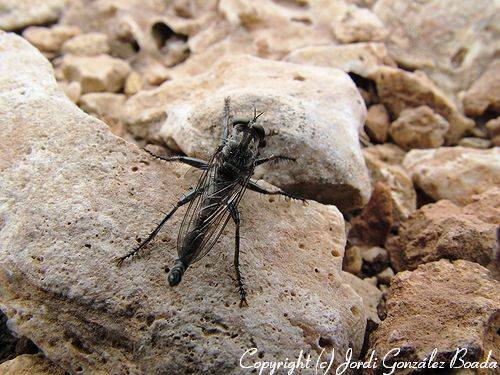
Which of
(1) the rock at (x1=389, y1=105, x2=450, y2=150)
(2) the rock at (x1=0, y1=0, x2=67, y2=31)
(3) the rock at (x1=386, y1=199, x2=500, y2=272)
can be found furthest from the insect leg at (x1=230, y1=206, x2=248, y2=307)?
(2) the rock at (x1=0, y1=0, x2=67, y2=31)

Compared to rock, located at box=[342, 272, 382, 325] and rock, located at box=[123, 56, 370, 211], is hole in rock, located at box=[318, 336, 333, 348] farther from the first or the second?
rock, located at box=[123, 56, 370, 211]

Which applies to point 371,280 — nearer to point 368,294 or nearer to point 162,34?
point 368,294

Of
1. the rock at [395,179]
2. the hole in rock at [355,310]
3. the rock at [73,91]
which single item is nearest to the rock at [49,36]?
the rock at [73,91]

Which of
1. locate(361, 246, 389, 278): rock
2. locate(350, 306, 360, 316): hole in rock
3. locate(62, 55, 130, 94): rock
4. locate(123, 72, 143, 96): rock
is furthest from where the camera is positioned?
locate(123, 72, 143, 96): rock

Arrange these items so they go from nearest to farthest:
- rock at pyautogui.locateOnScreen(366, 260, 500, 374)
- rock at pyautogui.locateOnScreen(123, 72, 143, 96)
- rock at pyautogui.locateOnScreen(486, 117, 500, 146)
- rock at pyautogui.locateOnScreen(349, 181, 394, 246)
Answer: rock at pyautogui.locateOnScreen(366, 260, 500, 374) < rock at pyautogui.locateOnScreen(349, 181, 394, 246) < rock at pyautogui.locateOnScreen(486, 117, 500, 146) < rock at pyautogui.locateOnScreen(123, 72, 143, 96)

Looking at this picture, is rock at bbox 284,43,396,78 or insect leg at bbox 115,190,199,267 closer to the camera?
insect leg at bbox 115,190,199,267

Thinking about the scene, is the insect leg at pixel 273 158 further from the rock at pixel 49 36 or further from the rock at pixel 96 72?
the rock at pixel 49 36

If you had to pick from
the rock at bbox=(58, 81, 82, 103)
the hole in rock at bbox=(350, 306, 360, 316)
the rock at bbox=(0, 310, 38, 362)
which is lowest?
the rock at bbox=(0, 310, 38, 362)

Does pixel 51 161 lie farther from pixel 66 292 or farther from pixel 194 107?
pixel 194 107
